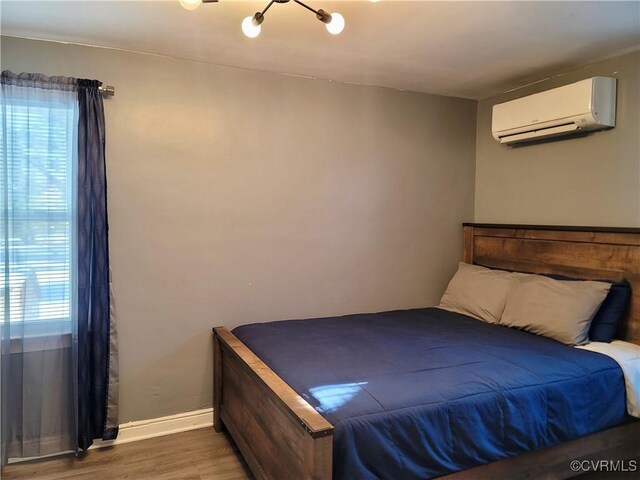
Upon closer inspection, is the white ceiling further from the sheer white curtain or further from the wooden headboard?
the wooden headboard

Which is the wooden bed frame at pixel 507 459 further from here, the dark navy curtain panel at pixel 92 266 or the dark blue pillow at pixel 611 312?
the dark navy curtain panel at pixel 92 266

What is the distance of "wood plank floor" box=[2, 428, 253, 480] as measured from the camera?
2.29 m

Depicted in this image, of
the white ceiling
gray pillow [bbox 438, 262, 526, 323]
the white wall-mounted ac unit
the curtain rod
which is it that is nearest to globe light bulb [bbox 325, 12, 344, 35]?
the white ceiling

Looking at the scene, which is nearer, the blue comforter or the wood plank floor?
the blue comforter

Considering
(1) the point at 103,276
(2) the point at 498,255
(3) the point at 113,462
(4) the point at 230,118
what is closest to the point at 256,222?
(4) the point at 230,118

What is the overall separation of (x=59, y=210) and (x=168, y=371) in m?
1.14

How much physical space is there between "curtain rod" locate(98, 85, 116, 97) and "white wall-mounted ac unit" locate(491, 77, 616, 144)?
255 cm

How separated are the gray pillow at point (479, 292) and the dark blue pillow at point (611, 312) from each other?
526 millimetres

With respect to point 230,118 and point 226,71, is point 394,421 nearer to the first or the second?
point 230,118

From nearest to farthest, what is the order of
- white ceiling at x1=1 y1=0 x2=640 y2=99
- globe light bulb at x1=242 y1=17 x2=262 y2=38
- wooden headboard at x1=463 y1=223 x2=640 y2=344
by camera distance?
globe light bulb at x1=242 y1=17 x2=262 y2=38
white ceiling at x1=1 y1=0 x2=640 y2=99
wooden headboard at x1=463 y1=223 x2=640 y2=344

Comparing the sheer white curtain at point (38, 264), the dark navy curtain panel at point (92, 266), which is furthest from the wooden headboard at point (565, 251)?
the sheer white curtain at point (38, 264)

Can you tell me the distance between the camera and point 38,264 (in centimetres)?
237

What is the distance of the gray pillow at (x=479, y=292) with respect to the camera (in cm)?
295

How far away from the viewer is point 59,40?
2432 millimetres
